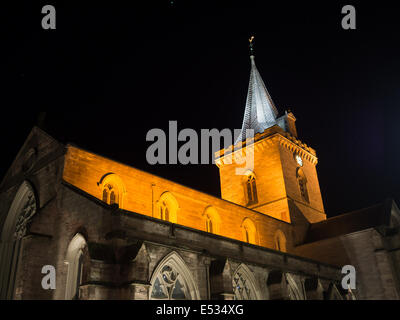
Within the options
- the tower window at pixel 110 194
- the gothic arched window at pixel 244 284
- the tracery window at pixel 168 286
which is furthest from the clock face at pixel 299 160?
the tracery window at pixel 168 286

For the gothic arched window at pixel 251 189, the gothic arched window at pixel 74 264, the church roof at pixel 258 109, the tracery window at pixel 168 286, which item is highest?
the church roof at pixel 258 109

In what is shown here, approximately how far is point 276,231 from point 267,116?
47.1 ft

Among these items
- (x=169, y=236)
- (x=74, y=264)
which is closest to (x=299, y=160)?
(x=169, y=236)

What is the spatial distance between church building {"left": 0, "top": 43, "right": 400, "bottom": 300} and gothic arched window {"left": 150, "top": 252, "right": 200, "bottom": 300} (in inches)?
1.6

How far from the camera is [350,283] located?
1019 inches

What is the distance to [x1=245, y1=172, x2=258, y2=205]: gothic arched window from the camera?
35.2 metres

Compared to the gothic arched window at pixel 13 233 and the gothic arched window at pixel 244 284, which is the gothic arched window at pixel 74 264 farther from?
the gothic arched window at pixel 244 284

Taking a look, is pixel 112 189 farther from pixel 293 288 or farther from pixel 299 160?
pixel 299 160

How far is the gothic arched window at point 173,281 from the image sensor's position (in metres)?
14.0

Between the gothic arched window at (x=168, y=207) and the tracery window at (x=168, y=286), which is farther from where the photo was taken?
the gothic arched window at (x=168, y=207)

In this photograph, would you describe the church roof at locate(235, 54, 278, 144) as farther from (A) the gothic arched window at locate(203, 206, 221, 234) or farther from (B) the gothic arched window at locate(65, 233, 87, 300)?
(B) the gothic arched window at locate(65, 233, 87, 300)

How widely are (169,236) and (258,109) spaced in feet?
91.0

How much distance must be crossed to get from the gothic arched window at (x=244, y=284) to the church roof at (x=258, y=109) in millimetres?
22313
